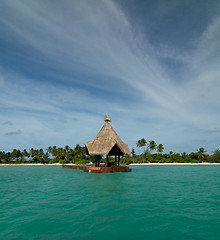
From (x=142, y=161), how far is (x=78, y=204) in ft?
154

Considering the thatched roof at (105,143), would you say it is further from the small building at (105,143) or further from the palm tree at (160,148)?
the palm tree at (160,148)

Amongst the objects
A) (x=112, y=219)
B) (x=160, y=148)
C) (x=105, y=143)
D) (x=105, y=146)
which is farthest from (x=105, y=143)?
(x=160, y=148)

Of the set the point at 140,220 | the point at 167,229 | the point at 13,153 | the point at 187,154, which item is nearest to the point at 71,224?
the point at 140,220

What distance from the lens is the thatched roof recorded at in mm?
21352

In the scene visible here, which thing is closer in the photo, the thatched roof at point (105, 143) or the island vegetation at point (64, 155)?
the thatched roof at point (105, 143)

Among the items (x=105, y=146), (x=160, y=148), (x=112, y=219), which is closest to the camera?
(x=112, y=219)

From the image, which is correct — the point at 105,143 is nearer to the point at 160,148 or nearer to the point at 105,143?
the point at 105,143

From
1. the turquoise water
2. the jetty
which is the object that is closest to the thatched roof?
the jetty

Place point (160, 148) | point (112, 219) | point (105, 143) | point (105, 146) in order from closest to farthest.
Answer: point (112, 219) < point (105, 146) < point (105, 143) < point (160, 148)

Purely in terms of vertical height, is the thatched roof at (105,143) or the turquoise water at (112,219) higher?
the thatched roof at (105,143)

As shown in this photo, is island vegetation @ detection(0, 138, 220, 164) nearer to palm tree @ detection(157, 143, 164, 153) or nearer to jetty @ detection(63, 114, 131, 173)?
palm tree @ detection(157, 143, 164, 153)

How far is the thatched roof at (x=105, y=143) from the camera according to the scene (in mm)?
21352

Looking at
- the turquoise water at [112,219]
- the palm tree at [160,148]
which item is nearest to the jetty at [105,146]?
the turquoise water at [112,219]

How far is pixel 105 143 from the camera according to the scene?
2198 cm
